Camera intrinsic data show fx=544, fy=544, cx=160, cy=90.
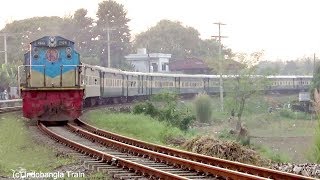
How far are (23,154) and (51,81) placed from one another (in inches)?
342

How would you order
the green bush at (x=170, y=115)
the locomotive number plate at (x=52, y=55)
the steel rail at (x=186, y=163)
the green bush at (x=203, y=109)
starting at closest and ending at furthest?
the steel rail at (x=186, y=163), the locomotive number plate at (x=52, y=55), the green bush at (x=170, y=115), the green bush at (x=203, y=109)

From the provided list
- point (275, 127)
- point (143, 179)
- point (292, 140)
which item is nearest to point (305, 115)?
point (275, 127)

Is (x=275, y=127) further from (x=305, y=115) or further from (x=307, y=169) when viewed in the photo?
(x=307, y=169)

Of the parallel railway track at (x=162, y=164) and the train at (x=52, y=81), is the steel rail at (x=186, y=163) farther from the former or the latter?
the train at (x=52, y=81)

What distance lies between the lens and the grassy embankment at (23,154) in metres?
11.9

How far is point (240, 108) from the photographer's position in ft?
156

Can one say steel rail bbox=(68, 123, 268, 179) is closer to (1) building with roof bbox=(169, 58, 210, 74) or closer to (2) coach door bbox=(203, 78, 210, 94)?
(2) coach door bbox=(203, 78, 210, 94)

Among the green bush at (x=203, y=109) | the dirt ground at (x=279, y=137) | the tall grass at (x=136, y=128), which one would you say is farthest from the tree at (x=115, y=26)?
the tall grass at (x=136, y=128)

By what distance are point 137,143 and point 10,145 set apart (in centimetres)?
367

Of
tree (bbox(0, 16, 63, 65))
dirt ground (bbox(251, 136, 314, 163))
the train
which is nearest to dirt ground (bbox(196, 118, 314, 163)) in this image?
dirt ground (bbox(251, 136, 314, 163))

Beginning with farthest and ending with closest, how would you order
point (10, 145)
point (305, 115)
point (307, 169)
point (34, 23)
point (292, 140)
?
point (34, 23) < point (305, 115) < point (292, 140) < point (10, 145) < point (307, 169)

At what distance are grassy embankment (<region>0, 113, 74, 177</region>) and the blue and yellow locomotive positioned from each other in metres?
2.07

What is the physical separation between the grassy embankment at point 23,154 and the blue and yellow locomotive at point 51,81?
2.07m

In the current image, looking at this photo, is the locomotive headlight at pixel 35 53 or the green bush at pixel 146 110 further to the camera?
the green bush at pixel 146 110
